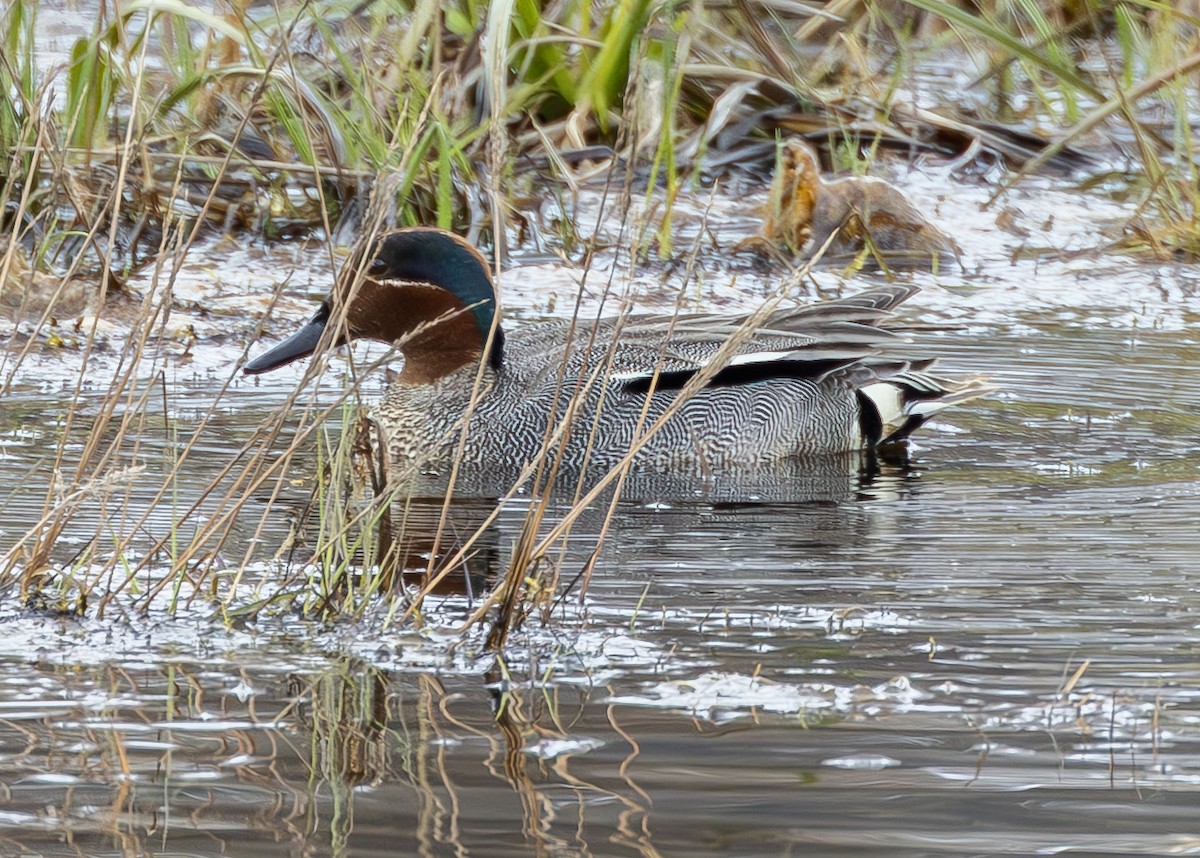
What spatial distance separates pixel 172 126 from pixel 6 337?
182 centimetres

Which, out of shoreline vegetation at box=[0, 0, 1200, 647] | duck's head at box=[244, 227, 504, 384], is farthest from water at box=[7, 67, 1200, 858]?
duck's head at box=[244, 227, 504, 384]

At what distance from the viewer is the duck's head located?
5609 millimetres

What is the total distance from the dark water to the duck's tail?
3.87 ft

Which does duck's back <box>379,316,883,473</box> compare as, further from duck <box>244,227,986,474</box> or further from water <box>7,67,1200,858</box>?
water <box>7,67,1200,858</box>

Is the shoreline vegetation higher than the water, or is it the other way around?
the shoreline vegetation

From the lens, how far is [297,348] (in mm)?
5582

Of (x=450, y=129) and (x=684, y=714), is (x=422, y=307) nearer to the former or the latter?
(x=450, y=129)

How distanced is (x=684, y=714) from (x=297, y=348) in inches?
105

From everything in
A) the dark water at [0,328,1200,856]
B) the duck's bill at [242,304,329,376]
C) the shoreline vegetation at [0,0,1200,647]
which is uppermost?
the shoreline vegetation at [0,0,1200,647]

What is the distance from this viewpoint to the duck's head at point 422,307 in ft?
18.4

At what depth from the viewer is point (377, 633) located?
140 inches

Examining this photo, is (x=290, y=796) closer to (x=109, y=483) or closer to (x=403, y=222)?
(x=109, y=483)

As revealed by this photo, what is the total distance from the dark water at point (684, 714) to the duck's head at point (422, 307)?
125cm

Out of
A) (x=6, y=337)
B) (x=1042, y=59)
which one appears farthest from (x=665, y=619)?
(x=1042, y=59)
